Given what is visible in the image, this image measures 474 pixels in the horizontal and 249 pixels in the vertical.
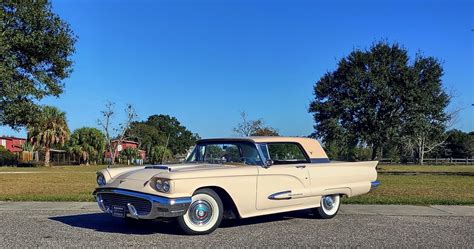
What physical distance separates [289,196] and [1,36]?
12743 mm

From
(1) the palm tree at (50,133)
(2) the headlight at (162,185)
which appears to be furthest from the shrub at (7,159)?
(2) the headlight at (162,185)

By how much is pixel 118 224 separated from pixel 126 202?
4.16ft

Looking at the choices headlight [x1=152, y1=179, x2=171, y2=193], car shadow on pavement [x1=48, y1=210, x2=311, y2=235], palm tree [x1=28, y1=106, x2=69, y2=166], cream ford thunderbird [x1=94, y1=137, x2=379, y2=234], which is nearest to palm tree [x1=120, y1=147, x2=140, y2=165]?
palm tree [x1=28, y1=106, x2=69, y2=166]

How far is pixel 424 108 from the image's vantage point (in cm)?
3125

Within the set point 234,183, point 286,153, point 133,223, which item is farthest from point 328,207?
point 133,223

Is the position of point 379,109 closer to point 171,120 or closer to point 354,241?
point 354,241

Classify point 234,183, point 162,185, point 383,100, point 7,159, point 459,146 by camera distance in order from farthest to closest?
point 459,146, point 7,159, point 383,100, point 234,183, point 162,185

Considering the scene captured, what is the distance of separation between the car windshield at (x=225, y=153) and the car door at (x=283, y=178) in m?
0.21

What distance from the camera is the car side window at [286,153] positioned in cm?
839

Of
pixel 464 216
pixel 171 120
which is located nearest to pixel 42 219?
pixel 464 216

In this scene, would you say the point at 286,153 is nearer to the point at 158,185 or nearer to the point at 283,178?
the point at 283,178

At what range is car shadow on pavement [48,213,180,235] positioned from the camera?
747 centimetres

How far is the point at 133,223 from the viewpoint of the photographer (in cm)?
809

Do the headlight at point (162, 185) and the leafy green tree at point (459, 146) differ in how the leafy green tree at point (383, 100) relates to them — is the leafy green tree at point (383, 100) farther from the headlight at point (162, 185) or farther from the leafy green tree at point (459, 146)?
the leafy green tree at point (459, 146)
